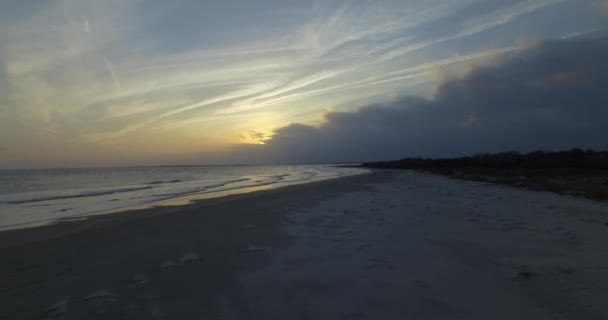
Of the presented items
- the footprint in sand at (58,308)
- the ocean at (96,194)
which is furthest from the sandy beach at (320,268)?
the ocean at (96,194)

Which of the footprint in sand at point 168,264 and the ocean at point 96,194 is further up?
the ocean at point 96,194

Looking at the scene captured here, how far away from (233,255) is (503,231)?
241 inches

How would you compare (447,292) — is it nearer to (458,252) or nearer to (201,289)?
(458,252)

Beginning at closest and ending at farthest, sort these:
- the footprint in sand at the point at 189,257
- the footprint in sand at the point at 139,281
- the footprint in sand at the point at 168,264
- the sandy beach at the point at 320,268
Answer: the sandy beach at the point at 320,268 → the footprint in sand at the point at 139,281 → the footprint in sand at the point at 168,264 → the footprint in sand at the point at 189,257

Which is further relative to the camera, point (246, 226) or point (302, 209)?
point (302, 209)

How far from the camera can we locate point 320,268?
211 inches

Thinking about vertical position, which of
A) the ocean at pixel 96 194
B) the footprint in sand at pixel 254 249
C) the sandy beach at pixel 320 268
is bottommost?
the footprint in sand at pixel 254 249

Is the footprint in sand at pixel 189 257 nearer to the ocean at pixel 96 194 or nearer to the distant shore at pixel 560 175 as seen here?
the ocean at pixel 96 194

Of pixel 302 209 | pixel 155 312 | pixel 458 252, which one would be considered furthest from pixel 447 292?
pixel 302 209

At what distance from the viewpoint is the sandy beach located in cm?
383

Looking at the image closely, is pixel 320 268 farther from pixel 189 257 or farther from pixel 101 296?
pixel 101 296

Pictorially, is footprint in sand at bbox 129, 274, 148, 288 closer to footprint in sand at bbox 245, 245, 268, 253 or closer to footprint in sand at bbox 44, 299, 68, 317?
footprint in sand at bbox 44, 299, 68, 317

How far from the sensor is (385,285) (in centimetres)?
443

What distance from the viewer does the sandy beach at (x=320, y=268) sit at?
12.6 ft
